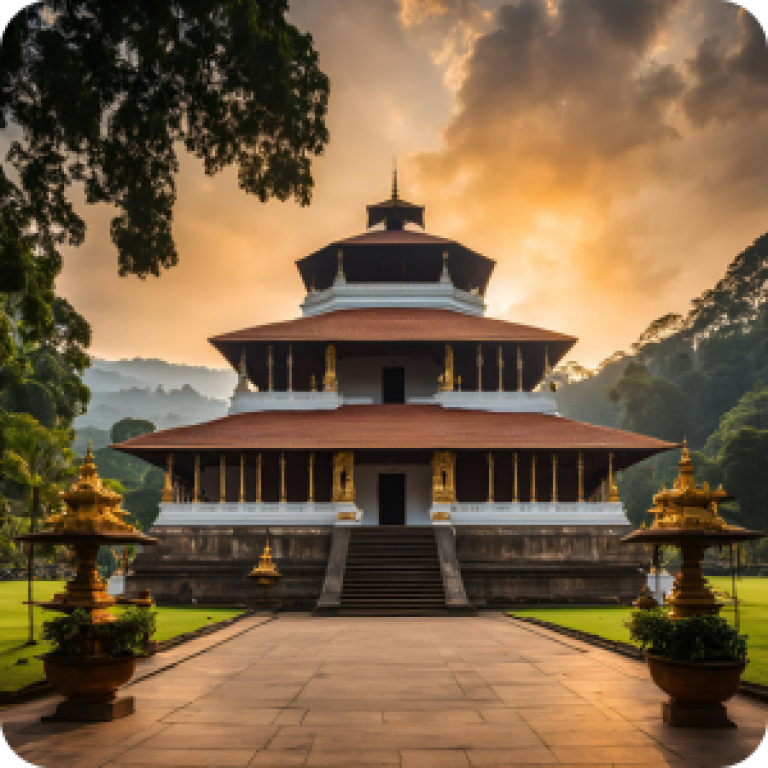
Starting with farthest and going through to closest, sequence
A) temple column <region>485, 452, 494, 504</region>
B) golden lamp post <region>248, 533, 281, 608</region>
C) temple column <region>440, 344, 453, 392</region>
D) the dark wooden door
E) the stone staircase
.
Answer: the dark wooden door, temple column <region>440, 344, 453, 392</region>, temple column <region>485, 452, 494, 504</region>, golden lamp post <region>248, 533, 281, 608</region>, the stone staircase

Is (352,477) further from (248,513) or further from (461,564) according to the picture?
(461,564)

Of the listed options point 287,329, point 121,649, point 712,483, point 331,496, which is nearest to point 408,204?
point 287,329

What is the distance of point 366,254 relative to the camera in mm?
31188

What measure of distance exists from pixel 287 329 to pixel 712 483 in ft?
72.5

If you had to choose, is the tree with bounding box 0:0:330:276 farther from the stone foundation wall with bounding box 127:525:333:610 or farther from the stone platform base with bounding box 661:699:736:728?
the stone foundation wall with bounding box 127:525:333:610

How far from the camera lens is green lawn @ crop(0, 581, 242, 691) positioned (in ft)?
28.7

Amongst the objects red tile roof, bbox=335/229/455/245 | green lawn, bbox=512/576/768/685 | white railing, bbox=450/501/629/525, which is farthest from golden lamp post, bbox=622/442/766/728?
red tile roof, bbox=335/229/455/245

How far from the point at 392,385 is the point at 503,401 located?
178 inches

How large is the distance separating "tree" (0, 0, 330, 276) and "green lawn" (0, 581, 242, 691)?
479 centimetres

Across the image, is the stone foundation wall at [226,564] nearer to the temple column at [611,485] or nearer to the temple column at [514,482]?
the temple column at [514,482]

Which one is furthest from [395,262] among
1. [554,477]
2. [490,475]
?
[554,477]

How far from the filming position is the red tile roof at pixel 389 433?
2203 cm

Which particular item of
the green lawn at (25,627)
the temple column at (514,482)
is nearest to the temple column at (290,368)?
the temple column at (514,482)

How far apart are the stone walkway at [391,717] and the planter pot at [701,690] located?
6.7 inches
